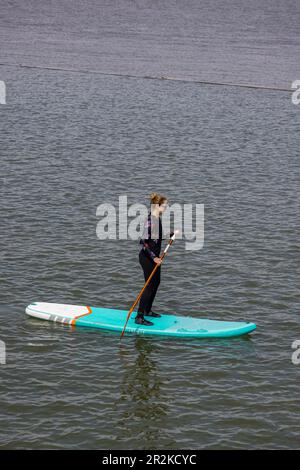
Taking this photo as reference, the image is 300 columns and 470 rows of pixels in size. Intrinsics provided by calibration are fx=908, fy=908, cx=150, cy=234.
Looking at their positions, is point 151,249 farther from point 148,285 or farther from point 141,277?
point 141,277

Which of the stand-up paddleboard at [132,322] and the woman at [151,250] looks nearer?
the woman at [151,250]

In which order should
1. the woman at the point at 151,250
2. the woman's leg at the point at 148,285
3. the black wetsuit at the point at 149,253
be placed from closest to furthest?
1. the woman at the point at 151,250
2. the black wetsuit at the point at 149,253
3. the woman's leg at the point at 148,285

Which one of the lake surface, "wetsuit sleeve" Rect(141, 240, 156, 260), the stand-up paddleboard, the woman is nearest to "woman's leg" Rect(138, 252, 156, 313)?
the woman

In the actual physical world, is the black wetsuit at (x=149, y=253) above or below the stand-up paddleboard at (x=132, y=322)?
above

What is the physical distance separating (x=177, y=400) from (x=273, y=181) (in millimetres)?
18985

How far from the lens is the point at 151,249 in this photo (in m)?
21.3

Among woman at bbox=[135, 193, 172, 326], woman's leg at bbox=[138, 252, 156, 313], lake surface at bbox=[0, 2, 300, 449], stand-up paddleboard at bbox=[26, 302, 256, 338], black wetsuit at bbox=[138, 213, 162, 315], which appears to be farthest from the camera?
woman's leg at bbox=[138, 252, 156, 313]

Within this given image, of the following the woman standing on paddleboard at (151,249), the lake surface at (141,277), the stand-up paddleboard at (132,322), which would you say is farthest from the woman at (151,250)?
the lake surface at (141,277)

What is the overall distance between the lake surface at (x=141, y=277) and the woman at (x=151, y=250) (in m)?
0.92

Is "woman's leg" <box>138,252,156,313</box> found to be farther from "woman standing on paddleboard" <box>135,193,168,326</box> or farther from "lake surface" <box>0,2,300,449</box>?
"lake surface" <box>0,2,300,449</box>

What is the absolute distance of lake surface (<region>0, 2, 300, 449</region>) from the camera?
17.9m

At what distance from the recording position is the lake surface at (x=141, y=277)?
17891 mm

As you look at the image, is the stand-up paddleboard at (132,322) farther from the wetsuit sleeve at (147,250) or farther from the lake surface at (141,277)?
the wetsuit sleeve at (147,250)

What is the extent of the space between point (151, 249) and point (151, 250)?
3cm
